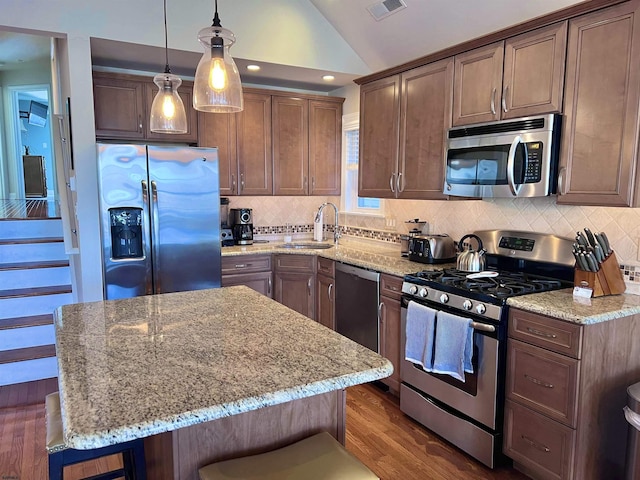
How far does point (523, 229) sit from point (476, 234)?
13.6 inches

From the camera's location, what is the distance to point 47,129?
432 inches

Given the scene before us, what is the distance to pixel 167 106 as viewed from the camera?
2.17m

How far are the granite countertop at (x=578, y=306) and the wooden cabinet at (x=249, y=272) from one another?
2.30 m

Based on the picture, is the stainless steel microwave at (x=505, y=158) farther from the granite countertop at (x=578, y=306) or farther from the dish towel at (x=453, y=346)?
the dish towel at (x=453, y=346)

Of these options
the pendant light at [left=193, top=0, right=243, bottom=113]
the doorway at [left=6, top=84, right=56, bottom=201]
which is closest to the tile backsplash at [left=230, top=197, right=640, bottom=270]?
the pendant light at [left=193, top=0, right=243, bottom=113]

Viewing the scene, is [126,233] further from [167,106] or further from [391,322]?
[391,322]

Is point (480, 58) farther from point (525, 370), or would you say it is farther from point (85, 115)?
point (85, 115)

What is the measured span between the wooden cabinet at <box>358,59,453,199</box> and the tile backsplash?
351 mm

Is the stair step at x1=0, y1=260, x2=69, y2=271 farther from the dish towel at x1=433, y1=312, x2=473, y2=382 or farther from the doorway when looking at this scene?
the doorway

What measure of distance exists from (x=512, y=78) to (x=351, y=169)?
84.8 inches

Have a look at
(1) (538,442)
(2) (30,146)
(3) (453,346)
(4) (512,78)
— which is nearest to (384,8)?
(4) (512,78)

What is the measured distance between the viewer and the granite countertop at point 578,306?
2049mm

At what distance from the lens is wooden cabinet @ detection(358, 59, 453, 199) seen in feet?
10.5

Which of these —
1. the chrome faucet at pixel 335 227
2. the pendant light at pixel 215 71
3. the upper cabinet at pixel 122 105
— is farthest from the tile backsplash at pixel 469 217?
the pendant light at pixel 215 71
